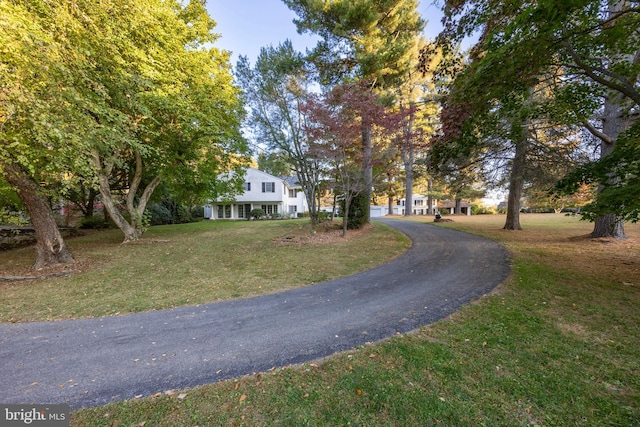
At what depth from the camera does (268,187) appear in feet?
92.5

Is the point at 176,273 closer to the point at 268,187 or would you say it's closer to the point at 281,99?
the point at 281,99

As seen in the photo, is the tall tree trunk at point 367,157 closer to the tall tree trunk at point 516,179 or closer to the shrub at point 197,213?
the tall tree trunk at point 516,179

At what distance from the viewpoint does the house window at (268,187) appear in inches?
1109

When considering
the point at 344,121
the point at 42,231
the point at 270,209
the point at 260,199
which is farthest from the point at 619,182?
the point at 270,209

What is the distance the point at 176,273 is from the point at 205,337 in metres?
4.18

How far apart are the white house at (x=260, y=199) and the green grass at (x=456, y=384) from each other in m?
23.9

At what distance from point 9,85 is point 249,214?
77.8ft

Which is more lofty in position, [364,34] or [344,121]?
[364,34]

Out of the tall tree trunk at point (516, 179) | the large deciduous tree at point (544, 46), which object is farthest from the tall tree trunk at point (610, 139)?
A: the large deciduous tree at point (544, 46)

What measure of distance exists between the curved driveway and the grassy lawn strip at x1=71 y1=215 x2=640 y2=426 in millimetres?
286

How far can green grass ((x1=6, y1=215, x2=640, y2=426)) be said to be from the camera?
7.32ft

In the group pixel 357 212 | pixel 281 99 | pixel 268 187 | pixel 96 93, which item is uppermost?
pixel 281 99

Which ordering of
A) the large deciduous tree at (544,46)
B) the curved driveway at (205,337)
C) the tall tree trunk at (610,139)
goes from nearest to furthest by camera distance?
the curved driveway at (205,337)
the large deciduous tree at (544,46)
the tall tree trunk at (610,139)

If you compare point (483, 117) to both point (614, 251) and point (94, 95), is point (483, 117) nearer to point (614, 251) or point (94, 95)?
point (614, 251)
